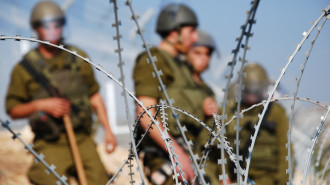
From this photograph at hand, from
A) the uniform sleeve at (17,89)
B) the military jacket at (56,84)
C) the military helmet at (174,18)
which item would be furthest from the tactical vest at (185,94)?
the uniform sleeve at (17,89)

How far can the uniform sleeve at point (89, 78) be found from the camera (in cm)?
238

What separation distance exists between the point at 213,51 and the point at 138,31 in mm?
1990

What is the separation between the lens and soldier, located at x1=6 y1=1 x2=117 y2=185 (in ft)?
7.33

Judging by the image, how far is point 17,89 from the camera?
2.26 m

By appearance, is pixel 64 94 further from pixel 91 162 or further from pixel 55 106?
pixel 91 162

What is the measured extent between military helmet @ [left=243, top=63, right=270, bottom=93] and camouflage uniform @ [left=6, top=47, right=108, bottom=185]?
112 cm

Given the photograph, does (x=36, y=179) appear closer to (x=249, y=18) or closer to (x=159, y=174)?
(x=159, y=174)

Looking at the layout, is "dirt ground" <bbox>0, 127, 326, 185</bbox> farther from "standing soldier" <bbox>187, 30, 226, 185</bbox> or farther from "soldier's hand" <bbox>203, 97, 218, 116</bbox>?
"soldier's hand" <bbox>203, 97, 218, 116</bbox>

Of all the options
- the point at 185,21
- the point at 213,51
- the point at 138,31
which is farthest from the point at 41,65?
the point at 138,31

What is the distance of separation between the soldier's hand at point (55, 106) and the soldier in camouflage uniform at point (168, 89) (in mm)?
541

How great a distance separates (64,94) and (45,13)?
0.62m

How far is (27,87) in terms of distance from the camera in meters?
2.28

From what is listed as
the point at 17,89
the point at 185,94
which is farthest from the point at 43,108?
the point at 185,94

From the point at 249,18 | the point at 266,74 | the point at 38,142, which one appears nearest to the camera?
the point at 249,18
